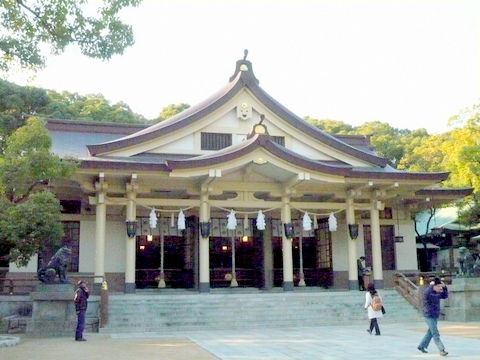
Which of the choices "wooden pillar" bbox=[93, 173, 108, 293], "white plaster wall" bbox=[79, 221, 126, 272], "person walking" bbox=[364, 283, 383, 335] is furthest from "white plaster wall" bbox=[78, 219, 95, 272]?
"person walking" bbox=[364, 283, 383, 335]

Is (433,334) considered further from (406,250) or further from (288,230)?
(406,250)

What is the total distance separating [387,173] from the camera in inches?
821

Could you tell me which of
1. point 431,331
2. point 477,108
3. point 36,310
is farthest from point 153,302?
point 477,108

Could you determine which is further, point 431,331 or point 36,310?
point 36,310

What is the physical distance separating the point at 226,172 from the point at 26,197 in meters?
7.04

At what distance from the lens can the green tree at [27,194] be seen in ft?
46.1

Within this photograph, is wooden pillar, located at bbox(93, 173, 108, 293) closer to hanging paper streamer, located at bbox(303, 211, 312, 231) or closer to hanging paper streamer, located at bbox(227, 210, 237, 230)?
hanging paper streamer, located at bbox(227, 210, 237, 230)

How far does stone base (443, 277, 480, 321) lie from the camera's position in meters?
17.2

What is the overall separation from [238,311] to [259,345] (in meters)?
4.92

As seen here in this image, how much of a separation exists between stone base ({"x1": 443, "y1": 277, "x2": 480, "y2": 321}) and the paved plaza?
5.15ft

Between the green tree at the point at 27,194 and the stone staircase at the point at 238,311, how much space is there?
3.17 meters

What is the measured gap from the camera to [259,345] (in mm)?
12242

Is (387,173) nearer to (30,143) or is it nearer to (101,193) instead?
(101,193)

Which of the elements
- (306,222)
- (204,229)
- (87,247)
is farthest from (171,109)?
(204,229)
